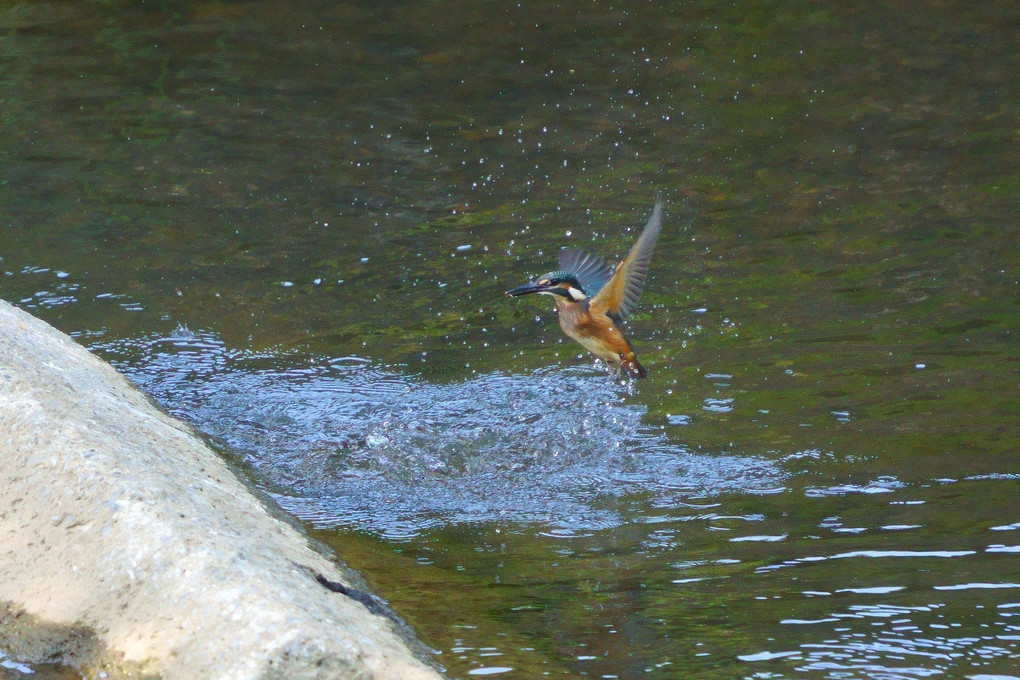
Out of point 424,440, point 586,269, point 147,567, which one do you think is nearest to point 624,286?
point 586,269

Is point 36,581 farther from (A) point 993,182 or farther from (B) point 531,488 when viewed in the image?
(A) point 993,182

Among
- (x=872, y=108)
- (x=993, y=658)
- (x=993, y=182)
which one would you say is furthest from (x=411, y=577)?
(x=872, y=108)

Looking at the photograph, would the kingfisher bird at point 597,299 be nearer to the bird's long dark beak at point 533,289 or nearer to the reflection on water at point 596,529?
the bird's long dark beak at point 533,289

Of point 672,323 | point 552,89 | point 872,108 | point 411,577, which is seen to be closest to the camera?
point 411,577

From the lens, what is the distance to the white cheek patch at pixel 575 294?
5.37 m

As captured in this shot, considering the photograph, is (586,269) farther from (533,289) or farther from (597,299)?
(533,289)

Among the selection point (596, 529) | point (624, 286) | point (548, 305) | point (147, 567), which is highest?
point (624, 286)

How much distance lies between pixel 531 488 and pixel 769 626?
54.6 inches

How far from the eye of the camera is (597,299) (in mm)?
5441

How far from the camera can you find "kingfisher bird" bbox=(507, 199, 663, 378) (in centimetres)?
527

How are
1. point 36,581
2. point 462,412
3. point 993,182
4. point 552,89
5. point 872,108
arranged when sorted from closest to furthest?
point 36,581, point 462,412, point 993,182, point 872,108, point 552,89

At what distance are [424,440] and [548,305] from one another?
6.09 feet

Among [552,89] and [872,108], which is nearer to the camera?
[872,108]

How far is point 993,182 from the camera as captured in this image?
7398mm
